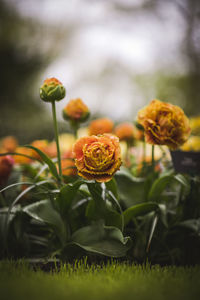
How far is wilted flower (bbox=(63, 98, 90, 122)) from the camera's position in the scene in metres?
0.70

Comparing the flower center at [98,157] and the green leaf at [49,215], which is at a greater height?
the flower center at [98,157]

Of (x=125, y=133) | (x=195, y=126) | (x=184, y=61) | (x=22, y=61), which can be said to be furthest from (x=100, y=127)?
(x=22, y=61)

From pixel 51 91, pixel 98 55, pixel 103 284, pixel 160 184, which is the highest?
pixel 98 55

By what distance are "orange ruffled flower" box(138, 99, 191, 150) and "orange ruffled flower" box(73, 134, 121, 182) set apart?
13 cm

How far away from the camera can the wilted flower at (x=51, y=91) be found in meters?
0.58

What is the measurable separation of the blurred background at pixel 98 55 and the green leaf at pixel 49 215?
2.41 m

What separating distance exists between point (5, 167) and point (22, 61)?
330 cm

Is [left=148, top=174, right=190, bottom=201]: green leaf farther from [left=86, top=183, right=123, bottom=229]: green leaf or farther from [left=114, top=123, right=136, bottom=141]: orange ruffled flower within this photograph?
[left=114, top=123, right=136, bottom=141]: orange ruffled flower

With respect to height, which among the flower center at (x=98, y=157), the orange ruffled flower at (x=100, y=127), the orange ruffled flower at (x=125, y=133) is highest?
the orange ruffled flower at (x=100, y=127)

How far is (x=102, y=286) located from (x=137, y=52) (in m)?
3.12

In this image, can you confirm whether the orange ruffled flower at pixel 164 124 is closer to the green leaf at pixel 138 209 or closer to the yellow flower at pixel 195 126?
the green leaf at pixel 138 209

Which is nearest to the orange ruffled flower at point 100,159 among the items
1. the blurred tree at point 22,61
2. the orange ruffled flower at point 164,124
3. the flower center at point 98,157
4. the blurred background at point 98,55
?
the flower center at point 98,157

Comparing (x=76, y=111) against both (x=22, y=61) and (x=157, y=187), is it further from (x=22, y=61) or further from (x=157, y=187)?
(x=22, y=61)

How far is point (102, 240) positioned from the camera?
0.59 metres
